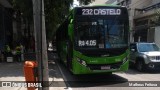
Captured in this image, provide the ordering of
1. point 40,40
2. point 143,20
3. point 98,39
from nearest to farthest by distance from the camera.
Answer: point 40,40, point 98,39, point 143,20

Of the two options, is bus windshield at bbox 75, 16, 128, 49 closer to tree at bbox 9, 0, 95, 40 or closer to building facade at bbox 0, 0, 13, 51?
tree at bbox 9, 0, 95, 40

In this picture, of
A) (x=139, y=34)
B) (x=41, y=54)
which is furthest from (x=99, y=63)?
(x=139, y=34)

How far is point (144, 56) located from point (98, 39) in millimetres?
5318

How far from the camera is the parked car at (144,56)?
16.6 metres

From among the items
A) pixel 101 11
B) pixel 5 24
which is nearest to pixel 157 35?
pixel 5 24

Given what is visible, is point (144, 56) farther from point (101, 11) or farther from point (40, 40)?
point (40, 40)

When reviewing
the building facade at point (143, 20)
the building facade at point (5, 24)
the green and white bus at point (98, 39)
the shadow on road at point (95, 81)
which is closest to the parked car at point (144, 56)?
the shadow on road at point (95, 81)

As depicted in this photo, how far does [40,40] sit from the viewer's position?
8062 millimetres

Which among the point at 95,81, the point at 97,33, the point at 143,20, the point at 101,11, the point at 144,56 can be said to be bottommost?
the point at 95,81

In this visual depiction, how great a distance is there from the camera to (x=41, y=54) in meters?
8.12

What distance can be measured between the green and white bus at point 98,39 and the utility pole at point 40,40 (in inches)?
170

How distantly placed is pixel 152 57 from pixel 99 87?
6.23 metres

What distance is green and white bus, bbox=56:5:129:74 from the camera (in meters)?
12.4

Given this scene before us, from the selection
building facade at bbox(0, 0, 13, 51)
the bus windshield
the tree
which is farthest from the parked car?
building facade at bbox(0, 0, 13, 51)
